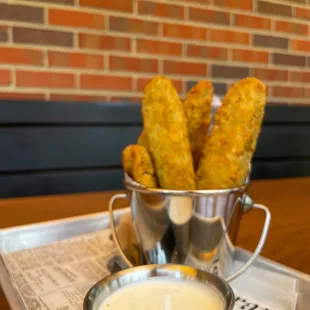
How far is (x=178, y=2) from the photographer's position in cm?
165

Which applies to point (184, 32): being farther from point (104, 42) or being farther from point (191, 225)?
point (191, 225)

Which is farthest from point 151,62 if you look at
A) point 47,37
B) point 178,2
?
point 47,37

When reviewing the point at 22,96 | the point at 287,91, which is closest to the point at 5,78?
the point at 22,96

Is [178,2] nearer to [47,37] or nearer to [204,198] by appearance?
[47,37]

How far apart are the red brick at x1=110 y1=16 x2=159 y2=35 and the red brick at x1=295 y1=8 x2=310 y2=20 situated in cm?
79

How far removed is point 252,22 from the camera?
6.11 feet

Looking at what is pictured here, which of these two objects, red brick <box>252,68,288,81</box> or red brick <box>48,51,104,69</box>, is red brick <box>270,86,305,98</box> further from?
red brick <box>48,51,104,69</box>

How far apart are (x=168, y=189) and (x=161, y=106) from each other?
12 cm

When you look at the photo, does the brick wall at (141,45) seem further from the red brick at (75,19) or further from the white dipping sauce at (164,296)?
the white dipping sauce at (164,296)

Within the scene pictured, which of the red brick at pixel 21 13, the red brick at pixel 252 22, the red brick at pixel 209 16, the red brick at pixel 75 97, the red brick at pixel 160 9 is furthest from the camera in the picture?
the red brick at pixel 252 22

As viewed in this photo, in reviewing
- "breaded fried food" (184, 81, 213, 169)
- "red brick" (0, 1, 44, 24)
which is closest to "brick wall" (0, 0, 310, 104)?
"red brick" (0, 1, 44, 24)

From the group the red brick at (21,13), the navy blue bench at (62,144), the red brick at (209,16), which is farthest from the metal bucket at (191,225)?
the red brick at (209,16)

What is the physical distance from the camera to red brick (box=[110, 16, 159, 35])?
5.06 feet

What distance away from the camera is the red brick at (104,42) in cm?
150
